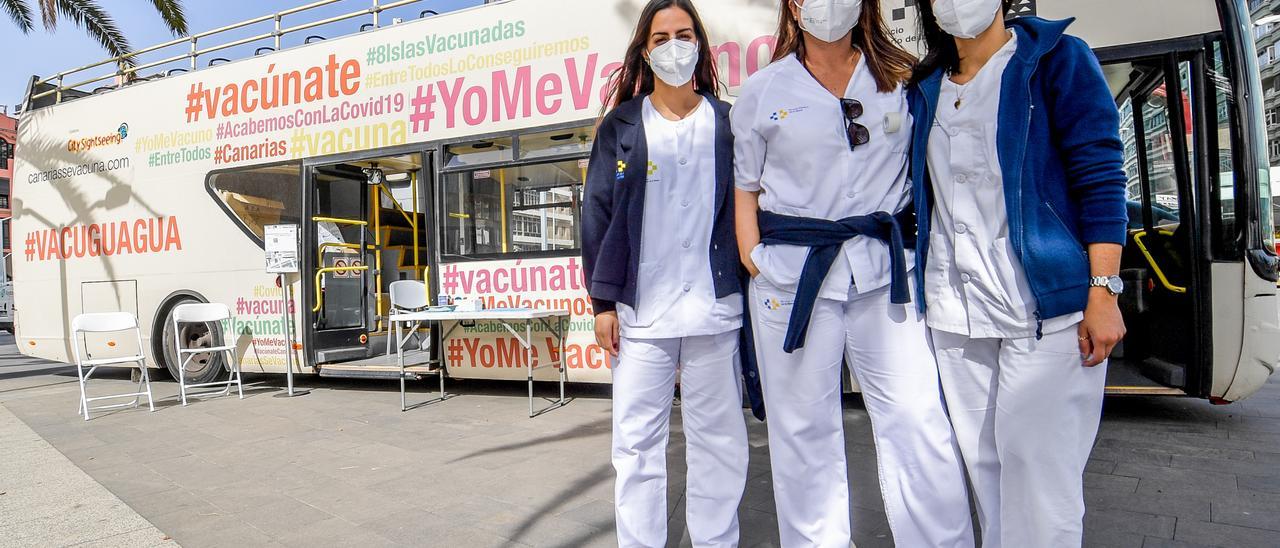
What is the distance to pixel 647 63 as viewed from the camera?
8.11 ft

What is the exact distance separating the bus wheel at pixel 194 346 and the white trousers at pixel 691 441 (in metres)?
6.44

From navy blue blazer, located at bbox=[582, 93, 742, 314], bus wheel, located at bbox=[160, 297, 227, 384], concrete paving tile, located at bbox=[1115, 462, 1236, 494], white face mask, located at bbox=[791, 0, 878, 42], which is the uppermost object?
white face mask, located at bbox=[791, 0, 878, 42]

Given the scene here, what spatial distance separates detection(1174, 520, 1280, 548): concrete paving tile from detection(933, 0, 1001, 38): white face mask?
2.13 m

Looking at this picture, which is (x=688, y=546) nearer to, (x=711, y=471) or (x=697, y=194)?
(x=711, y=471)

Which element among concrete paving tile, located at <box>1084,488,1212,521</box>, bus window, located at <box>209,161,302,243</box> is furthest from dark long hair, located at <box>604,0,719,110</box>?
bus window, located at <box>209,161,302,243</box>

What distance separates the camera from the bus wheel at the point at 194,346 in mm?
7464

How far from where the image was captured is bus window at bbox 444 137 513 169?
5727 millimetres

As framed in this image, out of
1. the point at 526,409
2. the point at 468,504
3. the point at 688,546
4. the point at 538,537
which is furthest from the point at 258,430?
the point at 688,546

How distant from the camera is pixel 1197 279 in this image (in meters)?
4.14

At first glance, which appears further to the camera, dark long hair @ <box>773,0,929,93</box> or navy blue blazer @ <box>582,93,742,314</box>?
navy blue blazer @ <box>582,93,742,314</box>

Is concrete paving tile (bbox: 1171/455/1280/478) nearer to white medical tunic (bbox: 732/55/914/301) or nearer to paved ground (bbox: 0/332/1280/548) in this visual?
paved ground (bbox: 0/332/1280/548)

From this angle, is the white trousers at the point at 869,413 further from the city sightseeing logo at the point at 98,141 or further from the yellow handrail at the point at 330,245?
the city sightseeing logo at the point at 98,141

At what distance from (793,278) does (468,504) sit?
83.8 inches

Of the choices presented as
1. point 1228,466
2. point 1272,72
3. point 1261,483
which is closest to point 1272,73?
point 1272,72
